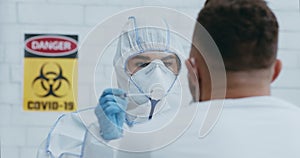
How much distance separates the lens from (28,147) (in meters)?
2.48

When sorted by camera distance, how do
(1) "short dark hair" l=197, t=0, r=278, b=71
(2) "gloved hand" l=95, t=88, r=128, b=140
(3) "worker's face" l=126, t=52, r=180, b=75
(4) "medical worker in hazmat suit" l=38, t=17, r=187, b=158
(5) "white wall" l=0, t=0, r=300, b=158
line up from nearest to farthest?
(1) "short dark hair" l=197, t=0, r=278, b=71 → (2) "gloved hand" l=95, t=88, r=128, b=140 → (4) "medical worker in hazmat suit" l=38, t=17, r=187, b=158 → (3) "worker's face" l=126, t=52, r=180, b=75 → (5) "white wall" l=0, t=0, r=300, b=158

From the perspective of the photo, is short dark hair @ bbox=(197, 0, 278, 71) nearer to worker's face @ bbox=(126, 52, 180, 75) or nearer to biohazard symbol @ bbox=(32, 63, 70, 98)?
worker's face @ bbox=(126, 52, 180, 75)

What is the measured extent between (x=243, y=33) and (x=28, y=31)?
1.58 metres

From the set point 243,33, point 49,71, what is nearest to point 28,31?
point 49,71

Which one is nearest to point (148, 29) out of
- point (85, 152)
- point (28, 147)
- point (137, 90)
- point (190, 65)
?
point (137, 90)

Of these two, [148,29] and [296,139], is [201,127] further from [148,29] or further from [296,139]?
[148,29]

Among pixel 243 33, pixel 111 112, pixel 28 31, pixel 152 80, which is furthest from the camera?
pixel 28 31

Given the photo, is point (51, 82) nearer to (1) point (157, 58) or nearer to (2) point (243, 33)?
(1) point (157, 58)

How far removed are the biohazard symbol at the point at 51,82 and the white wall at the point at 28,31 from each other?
0.07m

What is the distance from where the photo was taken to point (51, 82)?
247 centimetres

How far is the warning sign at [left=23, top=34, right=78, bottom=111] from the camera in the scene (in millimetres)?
2455

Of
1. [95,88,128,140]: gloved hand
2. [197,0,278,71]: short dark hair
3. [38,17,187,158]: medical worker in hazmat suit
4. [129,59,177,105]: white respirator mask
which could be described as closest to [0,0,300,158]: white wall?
[38,17,187,158]: medical worker in hazmat suit

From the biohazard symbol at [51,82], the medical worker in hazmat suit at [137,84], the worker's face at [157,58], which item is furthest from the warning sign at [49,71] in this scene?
the worker's face at [157,58]

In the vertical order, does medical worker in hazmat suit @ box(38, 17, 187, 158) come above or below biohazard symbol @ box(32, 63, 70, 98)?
above
